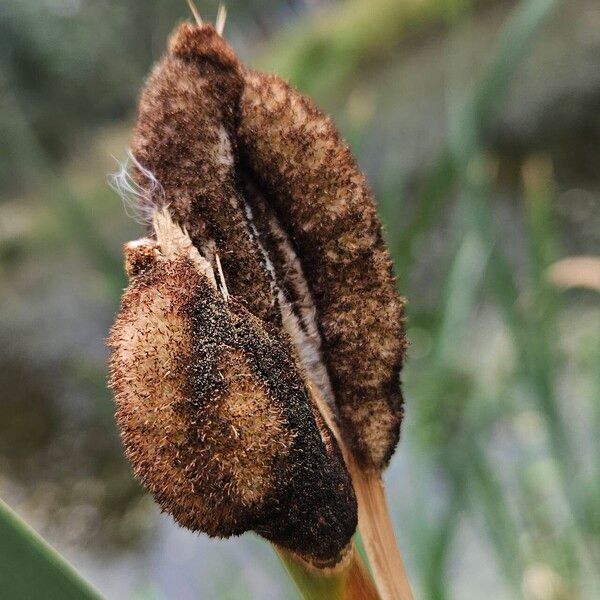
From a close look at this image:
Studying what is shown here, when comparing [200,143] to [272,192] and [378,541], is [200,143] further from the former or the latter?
[378,541]

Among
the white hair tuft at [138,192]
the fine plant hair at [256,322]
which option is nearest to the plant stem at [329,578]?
the fine plant hair at [256,322]

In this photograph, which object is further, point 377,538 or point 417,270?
point 417,270

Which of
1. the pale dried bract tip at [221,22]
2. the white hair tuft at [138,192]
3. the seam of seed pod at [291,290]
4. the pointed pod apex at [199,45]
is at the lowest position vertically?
the seam of seed pod at [291,290]

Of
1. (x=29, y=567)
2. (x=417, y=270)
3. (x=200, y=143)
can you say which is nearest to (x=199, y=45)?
(x=200, y=143)

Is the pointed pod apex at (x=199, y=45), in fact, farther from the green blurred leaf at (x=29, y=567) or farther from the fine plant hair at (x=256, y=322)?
the green blurred leaf at (x=29, y=567)

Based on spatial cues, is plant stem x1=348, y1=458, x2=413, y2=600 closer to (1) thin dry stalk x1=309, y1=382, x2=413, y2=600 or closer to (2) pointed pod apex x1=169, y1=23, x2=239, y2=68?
(1) thin dry stalk x1=309, y1=382, x2=413, y2=600

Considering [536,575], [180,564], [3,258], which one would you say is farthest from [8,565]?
[3,258]
